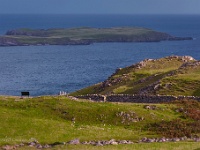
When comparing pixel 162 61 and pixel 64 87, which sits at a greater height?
pixel 162 61

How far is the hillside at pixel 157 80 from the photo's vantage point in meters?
77.2

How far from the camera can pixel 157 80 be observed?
87.1 meters

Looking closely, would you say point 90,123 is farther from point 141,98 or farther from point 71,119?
point 141,98

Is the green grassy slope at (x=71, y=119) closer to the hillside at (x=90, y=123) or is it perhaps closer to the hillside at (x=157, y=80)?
the hillside at (x=90, y=123)

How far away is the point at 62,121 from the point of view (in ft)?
151

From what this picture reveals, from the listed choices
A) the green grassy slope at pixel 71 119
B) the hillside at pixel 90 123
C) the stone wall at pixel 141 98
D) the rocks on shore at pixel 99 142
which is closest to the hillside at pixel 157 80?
the stone wall at pixel 141 98

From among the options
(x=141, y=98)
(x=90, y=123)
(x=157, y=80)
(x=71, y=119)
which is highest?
(x=157, y=80)

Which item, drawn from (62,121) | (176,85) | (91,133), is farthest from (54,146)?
(176,85)

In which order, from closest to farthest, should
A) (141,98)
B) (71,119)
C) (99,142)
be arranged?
(99,142), (71,119), (141,98)

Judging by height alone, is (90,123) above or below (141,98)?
below

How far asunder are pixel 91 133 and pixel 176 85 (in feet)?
129

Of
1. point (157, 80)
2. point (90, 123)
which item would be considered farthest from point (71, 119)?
point (157, 80)

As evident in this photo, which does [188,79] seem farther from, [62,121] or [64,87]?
[64,87]

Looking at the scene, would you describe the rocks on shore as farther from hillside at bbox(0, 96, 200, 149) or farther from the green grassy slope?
the green grassy slope
